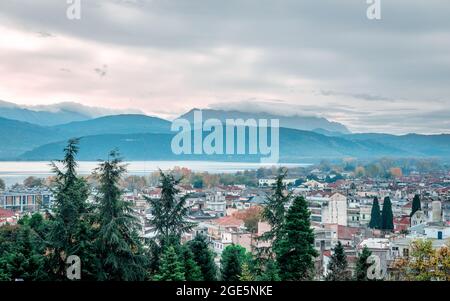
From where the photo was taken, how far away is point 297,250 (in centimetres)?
786

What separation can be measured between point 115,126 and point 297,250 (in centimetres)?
1457

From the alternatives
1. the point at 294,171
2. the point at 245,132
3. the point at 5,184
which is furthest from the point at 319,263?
the point at 5,184

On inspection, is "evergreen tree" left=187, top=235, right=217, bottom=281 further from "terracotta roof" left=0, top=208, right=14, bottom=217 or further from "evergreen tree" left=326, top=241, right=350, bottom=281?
"terracotta roof" left=0, top=208, right=14, bottom=217

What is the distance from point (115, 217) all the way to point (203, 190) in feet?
68.9

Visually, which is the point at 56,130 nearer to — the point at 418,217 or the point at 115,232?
the point at 418,217

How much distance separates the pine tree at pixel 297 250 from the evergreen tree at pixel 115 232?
6.36 feet

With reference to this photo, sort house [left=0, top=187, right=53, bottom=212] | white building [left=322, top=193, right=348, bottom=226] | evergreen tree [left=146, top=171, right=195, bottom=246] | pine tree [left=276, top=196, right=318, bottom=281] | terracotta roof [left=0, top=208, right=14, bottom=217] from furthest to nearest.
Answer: white building [left=322, top=193, right=348, bottom=226] < house [left=0, top=187, right=53, bottom=212] < terracotta roof [left=0, top=208, right=14, bottom=217] < evergreen tree [left=146, top=171, right=195, bottom=246] < pine tree [left=276, top=196, right=318, bottom=281]

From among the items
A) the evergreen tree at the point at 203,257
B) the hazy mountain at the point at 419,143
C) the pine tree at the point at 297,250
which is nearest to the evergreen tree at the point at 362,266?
the pine tree at the point at 297,250

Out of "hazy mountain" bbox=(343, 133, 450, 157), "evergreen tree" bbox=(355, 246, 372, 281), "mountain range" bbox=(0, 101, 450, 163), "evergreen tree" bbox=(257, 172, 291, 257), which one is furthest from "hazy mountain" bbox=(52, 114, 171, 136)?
"evergreen tree" bbox=(355, 246, 372, 281)

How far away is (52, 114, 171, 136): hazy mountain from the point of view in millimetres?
19188

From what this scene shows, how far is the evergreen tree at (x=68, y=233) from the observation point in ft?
22.8

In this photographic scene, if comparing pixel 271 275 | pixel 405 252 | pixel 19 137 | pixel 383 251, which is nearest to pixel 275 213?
pixel 271 275

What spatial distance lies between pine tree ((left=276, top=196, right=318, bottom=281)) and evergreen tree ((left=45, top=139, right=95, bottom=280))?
103 inches

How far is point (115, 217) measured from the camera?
728cm
